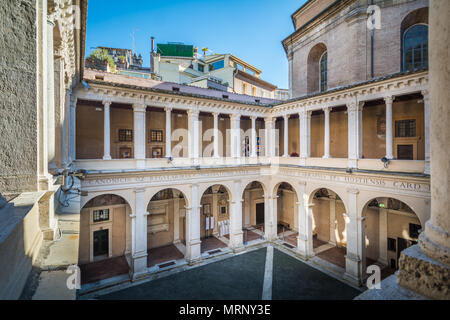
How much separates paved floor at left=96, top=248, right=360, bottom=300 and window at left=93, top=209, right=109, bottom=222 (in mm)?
6101

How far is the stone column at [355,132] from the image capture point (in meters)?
14.2

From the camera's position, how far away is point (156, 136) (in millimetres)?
18797

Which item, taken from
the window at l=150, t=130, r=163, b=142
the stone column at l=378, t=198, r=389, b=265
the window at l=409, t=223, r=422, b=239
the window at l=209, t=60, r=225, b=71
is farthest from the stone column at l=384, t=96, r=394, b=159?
the window at l=209, t=60, r=225, b=71

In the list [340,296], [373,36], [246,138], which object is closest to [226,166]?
[246,138]

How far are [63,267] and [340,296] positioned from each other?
45.7 feet

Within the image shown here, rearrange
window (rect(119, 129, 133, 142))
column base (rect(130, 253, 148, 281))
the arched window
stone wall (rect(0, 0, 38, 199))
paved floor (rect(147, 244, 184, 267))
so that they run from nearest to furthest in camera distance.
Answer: stone wall (rect(0, 0, 38, 199)) → column base (rect(130, 253, 148, 281)) → the arched window → paved floor (rect(147, 244, 184, 267)) → window (rect(119, 129, 133, 142))

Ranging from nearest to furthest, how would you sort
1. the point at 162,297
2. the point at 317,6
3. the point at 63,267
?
the point at 63,267 < the point at 162,297 < the point at 317,6

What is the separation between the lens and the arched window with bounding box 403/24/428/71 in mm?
15117

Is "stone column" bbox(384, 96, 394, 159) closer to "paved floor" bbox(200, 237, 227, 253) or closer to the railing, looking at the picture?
the railing

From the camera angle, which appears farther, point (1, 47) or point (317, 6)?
point (317, 6)

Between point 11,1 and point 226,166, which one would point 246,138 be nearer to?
point 226,166
